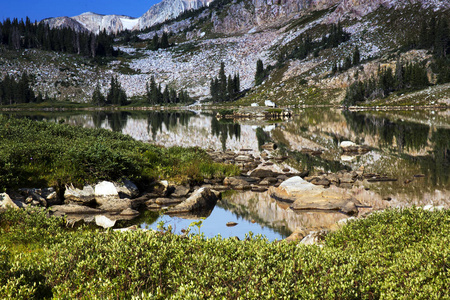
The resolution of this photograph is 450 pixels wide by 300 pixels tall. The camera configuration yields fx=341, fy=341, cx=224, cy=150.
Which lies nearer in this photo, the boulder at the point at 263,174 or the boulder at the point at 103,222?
the boulder at the point at 103,222

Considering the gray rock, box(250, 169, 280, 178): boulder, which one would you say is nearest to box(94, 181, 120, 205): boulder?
the gray rock

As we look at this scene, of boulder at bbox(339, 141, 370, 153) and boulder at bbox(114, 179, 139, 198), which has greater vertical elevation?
boulder at bbox(114, 179, 139, 198)

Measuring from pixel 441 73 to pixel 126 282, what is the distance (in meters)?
171

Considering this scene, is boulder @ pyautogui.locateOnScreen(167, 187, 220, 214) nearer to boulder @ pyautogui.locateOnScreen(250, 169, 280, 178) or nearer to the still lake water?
the still lake water

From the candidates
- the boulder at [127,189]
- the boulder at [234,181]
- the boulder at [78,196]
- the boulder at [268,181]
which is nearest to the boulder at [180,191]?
the boulder at [127,189]

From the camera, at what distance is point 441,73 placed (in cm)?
14500

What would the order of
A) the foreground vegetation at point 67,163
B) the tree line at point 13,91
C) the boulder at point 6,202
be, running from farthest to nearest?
the tree line at point 13,91, the foreground vegetation at point 67,163, the boulder at point 6,202

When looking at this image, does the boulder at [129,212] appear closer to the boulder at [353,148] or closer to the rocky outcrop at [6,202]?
the rocky outcrop at [6,202]

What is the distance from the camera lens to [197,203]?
62.9 feet

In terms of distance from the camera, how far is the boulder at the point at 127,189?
1975 centimetres

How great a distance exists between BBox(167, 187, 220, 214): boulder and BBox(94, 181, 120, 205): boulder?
10.9 ft

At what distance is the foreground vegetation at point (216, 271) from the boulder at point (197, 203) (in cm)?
972

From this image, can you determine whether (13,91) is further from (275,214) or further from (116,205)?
(275,214)

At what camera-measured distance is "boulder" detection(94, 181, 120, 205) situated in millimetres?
18734
